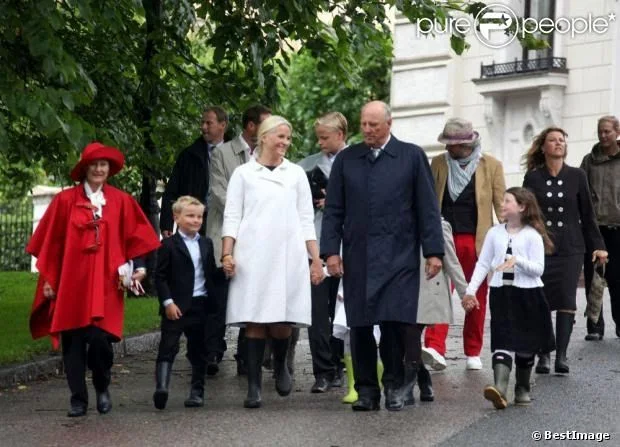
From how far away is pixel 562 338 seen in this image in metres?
14.1

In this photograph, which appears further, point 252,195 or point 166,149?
point 166,149

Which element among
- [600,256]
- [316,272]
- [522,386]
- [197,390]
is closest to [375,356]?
[316,272]

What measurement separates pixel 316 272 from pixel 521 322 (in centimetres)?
136

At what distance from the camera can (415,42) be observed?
103 ft

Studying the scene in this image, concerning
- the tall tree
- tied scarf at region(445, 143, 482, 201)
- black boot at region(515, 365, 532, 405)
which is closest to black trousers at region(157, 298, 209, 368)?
the tall tree

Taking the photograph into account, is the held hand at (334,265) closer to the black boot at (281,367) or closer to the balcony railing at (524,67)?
the black boot at (281,367)

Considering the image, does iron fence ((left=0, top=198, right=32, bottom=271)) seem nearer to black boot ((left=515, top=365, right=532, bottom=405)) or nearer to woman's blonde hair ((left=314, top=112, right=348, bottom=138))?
woman's blonde hair ((left=314, top=112, right=348, bottom=138))

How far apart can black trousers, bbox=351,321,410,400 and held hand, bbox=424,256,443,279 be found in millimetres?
395

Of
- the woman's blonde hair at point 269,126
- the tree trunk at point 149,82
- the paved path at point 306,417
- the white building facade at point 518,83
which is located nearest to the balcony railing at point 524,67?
the white building facade at point 518,83

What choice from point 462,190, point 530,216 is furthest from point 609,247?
point 530,216

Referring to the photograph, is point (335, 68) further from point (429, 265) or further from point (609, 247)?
point (429, 265)

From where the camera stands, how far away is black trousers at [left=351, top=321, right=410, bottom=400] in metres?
11.8

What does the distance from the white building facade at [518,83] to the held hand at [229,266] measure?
1618 cm

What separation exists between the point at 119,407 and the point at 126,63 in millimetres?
7428
